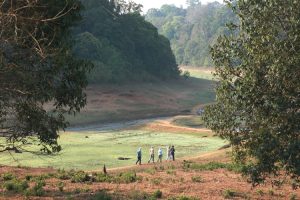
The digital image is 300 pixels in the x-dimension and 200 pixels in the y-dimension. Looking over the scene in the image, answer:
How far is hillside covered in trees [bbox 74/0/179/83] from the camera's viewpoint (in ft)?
373

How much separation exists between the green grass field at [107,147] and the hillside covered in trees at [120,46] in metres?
41.6

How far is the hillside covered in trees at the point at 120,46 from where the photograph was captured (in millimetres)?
113688

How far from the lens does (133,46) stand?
12975 cm

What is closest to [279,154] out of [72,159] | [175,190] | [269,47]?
[269,47]

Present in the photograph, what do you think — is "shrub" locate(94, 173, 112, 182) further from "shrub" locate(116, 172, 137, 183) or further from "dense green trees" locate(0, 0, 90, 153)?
"dense green trees" locate(0, 0, 90, 153)

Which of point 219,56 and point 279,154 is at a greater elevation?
point 219,56

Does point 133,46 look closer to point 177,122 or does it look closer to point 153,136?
point 177,122

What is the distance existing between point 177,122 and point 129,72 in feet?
134

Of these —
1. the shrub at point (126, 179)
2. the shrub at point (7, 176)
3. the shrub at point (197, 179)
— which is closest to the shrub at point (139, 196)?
the shrub at point (126, 179)

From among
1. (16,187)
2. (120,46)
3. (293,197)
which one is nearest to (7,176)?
(16,187)

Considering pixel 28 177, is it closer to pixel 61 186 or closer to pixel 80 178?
pixel 80 178

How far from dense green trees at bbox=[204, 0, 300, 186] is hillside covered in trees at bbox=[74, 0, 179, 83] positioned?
9100 cm

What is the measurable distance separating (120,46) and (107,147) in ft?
242

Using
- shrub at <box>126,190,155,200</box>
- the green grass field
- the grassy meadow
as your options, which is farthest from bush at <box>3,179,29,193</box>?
the green grass field
